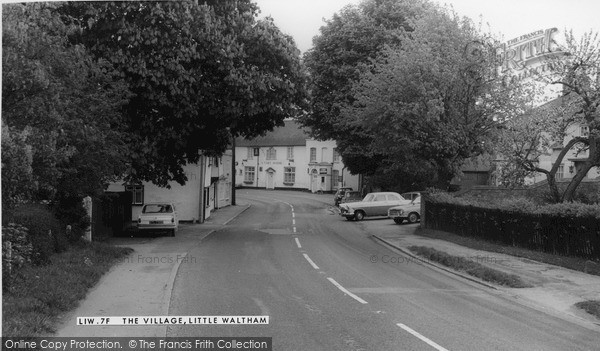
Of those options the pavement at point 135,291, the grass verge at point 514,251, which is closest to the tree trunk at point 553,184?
the grass verge at point 514,251

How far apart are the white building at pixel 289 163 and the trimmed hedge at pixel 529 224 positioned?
171 ft

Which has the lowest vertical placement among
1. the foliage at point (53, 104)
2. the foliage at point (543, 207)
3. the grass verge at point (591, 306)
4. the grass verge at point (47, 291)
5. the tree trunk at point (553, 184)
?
the grass verge at point (591, 306)

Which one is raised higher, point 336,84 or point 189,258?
point 336,84

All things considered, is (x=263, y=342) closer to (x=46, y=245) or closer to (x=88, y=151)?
(x=46, y=245)

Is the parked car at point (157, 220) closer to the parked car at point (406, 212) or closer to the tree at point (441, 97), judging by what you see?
the tree at point (441, 97)

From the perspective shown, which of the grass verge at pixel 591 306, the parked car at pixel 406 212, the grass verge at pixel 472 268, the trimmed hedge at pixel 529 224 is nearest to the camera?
the grass verge at pixel 591 306

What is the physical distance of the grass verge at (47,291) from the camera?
8.44m

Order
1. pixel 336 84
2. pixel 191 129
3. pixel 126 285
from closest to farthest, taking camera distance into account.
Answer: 1. pixel 126 285
2. pixel 191 129
3. pixel 336 84

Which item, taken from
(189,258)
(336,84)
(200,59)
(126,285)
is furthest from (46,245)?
(336,84)

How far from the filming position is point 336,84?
146ft

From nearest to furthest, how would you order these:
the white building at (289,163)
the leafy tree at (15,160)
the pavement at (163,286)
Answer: the leafy tree at (15,160), the pavement at (163,286), the white building at (289,163)

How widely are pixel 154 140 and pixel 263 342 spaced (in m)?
16.6

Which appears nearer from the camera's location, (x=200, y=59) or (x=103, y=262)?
(x=103, y=262)

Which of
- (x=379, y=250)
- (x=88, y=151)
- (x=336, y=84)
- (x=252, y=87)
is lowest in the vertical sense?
(x=379, y=250)
